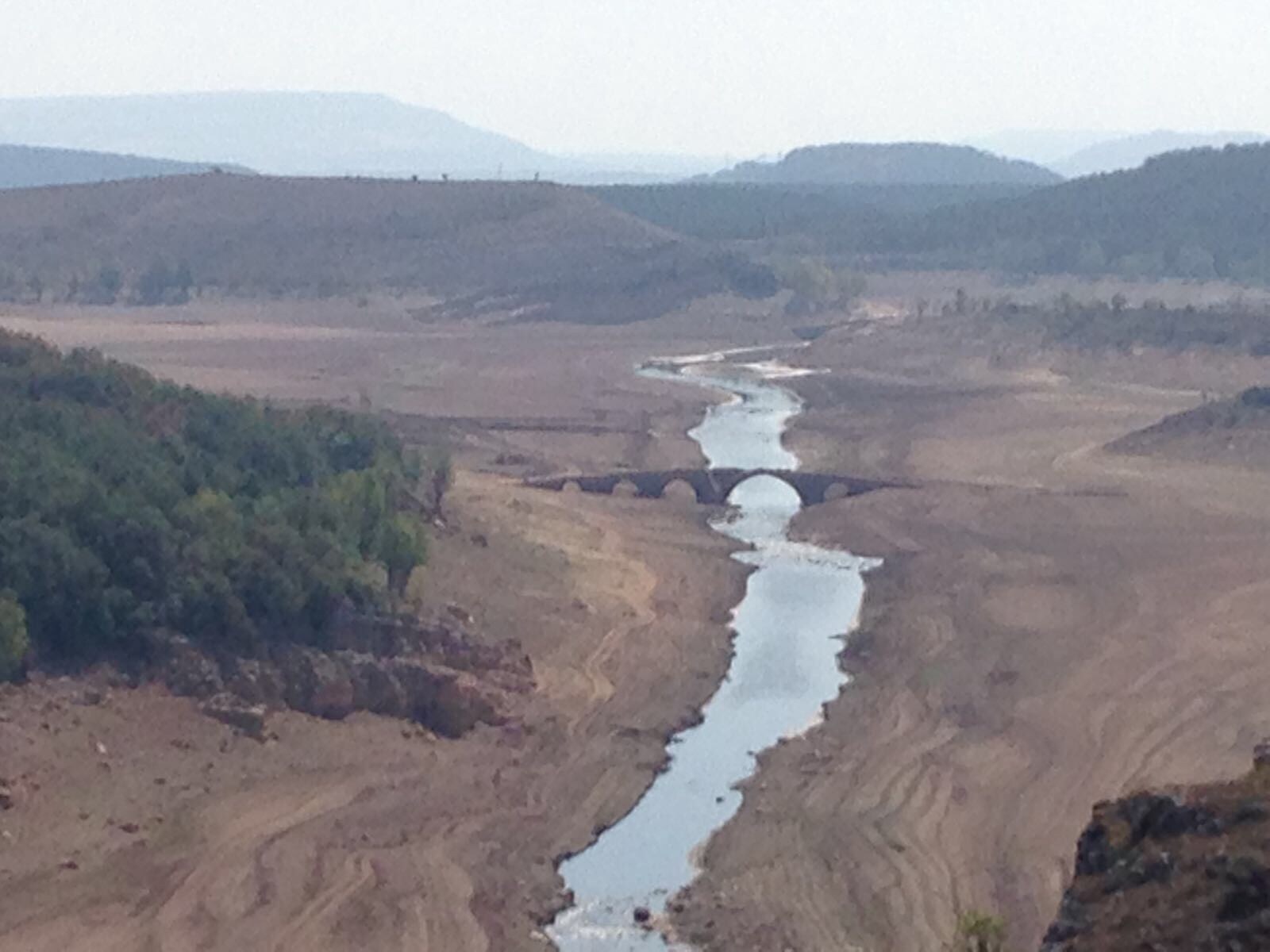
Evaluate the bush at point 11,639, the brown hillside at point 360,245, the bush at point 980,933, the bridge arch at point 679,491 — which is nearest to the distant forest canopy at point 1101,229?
the brown hillside at point 360,245

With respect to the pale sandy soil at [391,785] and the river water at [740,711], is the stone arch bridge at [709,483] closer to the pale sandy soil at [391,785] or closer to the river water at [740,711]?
the river water at [740,711]

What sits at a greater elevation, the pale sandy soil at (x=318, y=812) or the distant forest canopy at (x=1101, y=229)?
the distant forest canopy at (x=1101, y=229)

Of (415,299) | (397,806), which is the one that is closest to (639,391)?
(415,299)

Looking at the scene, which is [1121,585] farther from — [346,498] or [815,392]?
[815,392]

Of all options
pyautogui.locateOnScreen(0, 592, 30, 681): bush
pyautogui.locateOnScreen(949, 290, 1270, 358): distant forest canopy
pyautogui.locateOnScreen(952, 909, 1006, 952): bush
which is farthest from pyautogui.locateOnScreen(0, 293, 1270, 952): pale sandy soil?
pyautogui.locateOnScreen(949, 290, 1270, 358): distant forest canopy

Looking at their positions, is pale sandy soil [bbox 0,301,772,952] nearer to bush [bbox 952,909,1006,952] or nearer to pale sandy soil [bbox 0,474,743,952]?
pale sandy soil [bbox 0,474,743,952]

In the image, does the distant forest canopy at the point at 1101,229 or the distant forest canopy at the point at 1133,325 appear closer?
the distant forest canopy at the point at 1133,325
